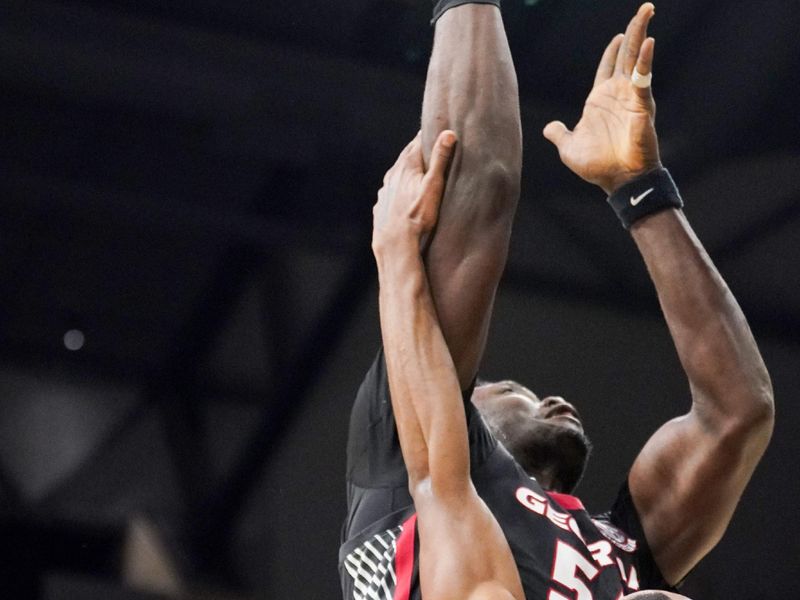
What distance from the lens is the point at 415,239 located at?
1.29 meters

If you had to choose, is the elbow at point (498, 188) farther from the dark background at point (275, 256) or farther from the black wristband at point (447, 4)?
the dark background at point (275, 256)

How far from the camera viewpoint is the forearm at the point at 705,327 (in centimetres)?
145

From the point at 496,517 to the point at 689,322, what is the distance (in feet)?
1.05

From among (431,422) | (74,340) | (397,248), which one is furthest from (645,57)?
(74,340)

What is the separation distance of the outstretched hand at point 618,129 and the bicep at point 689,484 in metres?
0.31

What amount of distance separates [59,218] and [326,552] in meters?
0.92

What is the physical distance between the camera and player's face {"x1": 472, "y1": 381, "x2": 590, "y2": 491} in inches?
65.9

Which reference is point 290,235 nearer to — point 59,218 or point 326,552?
point 59,218

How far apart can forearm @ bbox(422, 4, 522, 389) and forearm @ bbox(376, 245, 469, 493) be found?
29mm

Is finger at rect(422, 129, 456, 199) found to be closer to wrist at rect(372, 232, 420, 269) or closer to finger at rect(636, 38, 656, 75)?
wrist at rect(372, 232, 420, 269)

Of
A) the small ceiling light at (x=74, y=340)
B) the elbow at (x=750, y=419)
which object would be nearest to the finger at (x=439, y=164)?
the elbow at (x=750, y=419)

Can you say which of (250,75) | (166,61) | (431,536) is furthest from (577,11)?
(431,536)

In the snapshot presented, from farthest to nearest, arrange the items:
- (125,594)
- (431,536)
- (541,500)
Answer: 1. (125,594)
2. (541,500)
3. (431,536)

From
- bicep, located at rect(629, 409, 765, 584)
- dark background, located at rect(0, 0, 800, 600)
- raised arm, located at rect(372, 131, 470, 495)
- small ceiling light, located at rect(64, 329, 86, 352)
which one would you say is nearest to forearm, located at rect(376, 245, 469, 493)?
raised arm, located at rect(372, 131, 470, 495)
